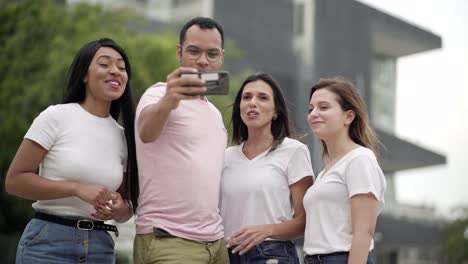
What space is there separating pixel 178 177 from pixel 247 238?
0.53 meters

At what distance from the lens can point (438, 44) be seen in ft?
132

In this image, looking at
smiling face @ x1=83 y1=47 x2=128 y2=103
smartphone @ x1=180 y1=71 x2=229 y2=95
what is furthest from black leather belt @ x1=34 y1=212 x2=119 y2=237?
smartphone @ x1=180 y1=71 x2=229 y2=95

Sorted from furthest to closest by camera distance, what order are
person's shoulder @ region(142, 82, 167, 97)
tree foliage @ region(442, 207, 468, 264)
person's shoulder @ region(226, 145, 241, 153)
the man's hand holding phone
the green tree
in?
tree foliage @ region(442, 207, 468, 264)
the green tree
person's shoulder @ region(226, 145, 241, 153)
person's shoulder @ region(142, 82, 167, 97)
the man's hand holding phone

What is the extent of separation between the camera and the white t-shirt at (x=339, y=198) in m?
4.05

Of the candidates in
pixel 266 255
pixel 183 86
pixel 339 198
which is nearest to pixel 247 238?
pixel 266 255

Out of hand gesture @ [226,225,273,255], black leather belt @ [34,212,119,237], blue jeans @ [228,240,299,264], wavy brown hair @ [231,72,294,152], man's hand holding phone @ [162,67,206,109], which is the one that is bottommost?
blue jeans @ [228,240,299,264]

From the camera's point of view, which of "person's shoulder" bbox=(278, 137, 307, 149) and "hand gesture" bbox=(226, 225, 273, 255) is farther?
"person's shoulder" bbox=(278, 137, 307, 149)

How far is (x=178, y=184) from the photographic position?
12.9 feet

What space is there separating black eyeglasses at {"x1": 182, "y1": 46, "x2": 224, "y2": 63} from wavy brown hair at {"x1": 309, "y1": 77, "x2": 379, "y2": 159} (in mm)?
592

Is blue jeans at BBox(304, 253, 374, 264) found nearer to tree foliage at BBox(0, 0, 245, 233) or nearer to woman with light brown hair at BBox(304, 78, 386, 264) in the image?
woman with light brown hair at BBox(304, 78, 386, 264)

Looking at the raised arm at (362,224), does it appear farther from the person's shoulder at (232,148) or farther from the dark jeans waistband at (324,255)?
the person's shoulder at (232,148)

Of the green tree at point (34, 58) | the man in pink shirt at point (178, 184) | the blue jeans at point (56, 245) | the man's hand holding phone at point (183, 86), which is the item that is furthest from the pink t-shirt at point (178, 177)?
the green tree at point (34, 58)

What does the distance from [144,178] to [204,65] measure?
636 mm

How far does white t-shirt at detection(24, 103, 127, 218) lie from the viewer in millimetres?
3949
